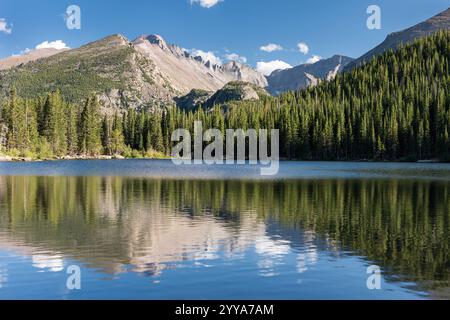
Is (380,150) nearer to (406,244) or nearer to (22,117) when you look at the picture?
(22,117)

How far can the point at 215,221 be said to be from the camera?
119 ft

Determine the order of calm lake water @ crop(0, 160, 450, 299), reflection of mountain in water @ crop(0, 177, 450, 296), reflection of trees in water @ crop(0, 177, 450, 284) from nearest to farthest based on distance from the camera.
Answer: calm lake water @ crop(0, 160, 450, 299), reflection of mountain in water @ crop(0, 177, 450, 296), reflection of trees in water @ crop(0, 177, 450, 284)

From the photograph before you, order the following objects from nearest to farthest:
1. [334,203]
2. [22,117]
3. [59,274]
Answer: [59,274] → [334,203] → [22,117]

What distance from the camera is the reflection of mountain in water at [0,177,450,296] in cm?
2452

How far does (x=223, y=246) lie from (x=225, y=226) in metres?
6.54

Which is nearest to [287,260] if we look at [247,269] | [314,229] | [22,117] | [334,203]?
[247,269]

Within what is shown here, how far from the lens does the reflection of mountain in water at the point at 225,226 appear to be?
2452 centimetres

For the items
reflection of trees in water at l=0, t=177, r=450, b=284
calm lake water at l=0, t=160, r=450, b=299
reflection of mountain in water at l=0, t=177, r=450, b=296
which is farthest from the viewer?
reflection of trees in water at l=0, t=177, r=450, b=284

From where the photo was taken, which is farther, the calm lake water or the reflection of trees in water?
the reflection of trees in water

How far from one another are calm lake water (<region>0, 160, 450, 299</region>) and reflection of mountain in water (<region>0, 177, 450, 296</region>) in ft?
0.27

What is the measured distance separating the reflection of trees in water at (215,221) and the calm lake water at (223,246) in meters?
0.09
